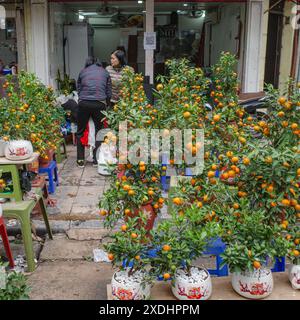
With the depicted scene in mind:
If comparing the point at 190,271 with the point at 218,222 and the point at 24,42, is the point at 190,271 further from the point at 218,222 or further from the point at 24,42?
the point at 24,42

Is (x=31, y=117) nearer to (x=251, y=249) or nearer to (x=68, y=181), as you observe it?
(x=68, y=181)

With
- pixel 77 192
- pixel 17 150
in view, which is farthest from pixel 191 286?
pixel 77 192

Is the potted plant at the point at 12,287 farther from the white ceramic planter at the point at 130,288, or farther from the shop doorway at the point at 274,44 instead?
the shop doorway at the point at 274,44

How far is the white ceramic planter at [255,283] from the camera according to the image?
114 inches

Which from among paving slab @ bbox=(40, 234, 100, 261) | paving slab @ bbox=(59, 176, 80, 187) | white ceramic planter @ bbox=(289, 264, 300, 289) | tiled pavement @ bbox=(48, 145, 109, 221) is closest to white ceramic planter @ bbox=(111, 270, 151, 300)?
white ceramic planter @ bbox=(289, 264, 300, 289)

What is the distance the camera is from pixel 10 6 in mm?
9492

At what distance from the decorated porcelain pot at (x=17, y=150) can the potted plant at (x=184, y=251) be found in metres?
2.31

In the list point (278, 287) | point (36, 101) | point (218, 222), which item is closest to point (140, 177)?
point (218, 222)

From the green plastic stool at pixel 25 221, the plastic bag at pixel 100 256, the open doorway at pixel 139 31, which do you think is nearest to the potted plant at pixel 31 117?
the green plastic stool at pixel 25 221

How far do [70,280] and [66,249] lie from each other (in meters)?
0.66

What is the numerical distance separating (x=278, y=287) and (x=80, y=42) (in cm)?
890

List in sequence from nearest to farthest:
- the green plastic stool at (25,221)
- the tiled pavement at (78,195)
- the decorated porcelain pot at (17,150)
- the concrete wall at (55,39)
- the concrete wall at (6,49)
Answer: the green plastic stool at (25,221) < the decorated porcelain pot at (17,150) < the tiled pavement at (78,195) < the concrete wall at (55,39) < the concrete wall at (6,49)

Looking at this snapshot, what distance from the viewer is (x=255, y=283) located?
2.90 meters

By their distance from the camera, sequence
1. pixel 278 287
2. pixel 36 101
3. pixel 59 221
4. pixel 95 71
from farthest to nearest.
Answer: pixel 95 71, pixel 36 101, pixel 59 221, pixel 278 287
